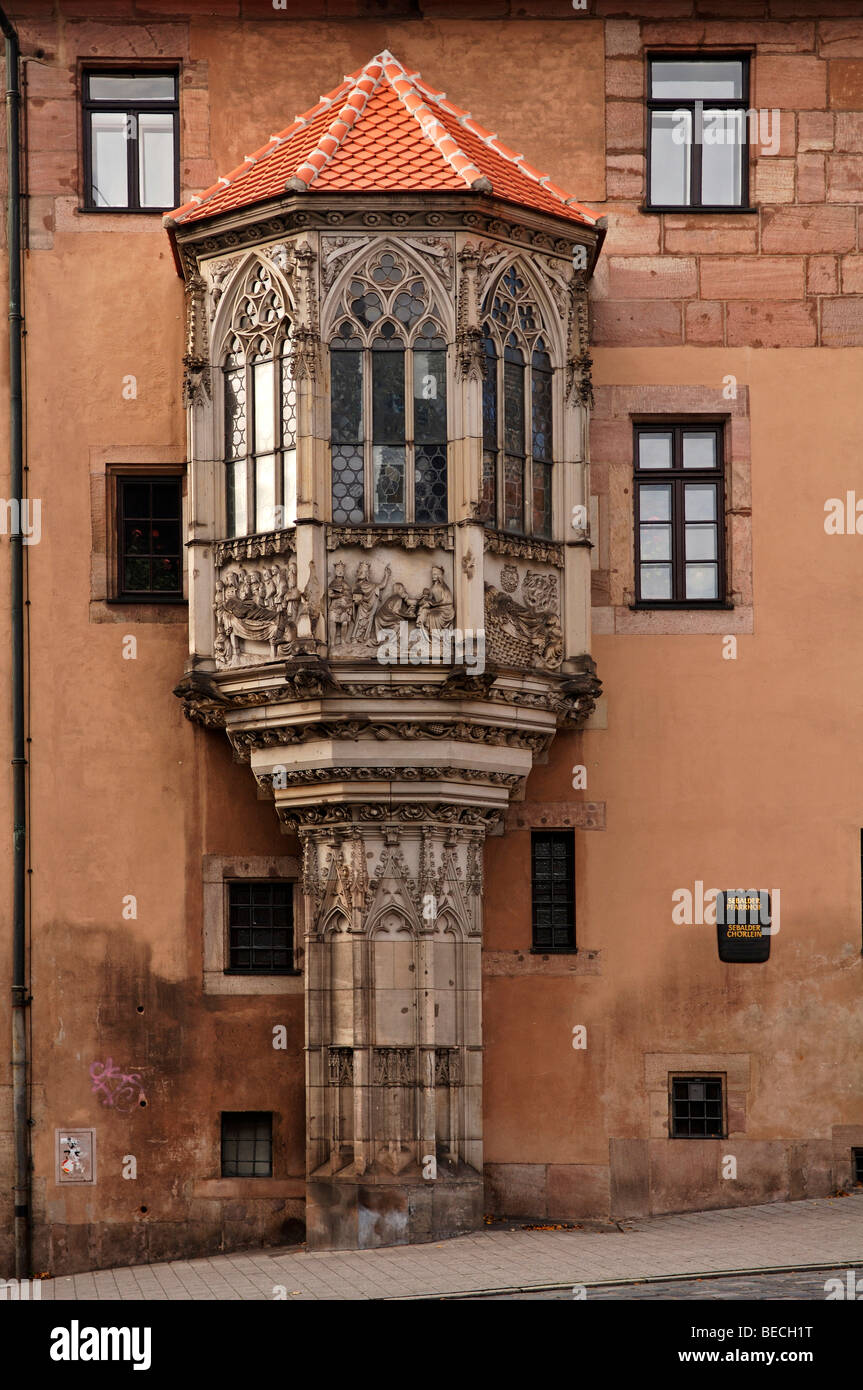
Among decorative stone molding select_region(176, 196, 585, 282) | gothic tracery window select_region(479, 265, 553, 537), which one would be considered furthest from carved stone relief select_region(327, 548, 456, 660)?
decorative stone molding select_region(176, 196, 585, 282)

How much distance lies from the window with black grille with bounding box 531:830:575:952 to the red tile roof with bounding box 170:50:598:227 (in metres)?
6.01

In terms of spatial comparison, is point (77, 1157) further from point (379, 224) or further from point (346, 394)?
point (379, 224)

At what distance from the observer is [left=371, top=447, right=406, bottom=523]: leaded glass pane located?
722 inches

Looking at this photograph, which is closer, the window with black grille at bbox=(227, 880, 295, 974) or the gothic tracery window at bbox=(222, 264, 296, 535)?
the gothic tracery window at bbox=(222, 264, 296, 535)

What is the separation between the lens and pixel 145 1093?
1928 cm

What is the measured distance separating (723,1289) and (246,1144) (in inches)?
229

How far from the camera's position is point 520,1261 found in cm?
1675

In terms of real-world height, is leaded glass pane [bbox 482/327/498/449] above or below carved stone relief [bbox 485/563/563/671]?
above

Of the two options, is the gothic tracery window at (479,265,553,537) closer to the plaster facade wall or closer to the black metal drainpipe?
the plaster facade wall

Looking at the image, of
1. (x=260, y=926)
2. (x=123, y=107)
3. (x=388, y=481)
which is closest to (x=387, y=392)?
(x=388, y=481)

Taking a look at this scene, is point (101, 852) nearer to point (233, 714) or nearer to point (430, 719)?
point (233, 714)

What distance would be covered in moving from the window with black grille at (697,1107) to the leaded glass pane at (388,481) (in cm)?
614

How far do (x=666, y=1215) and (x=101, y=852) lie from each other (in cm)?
646

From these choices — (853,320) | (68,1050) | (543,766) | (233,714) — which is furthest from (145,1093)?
(853,320)
